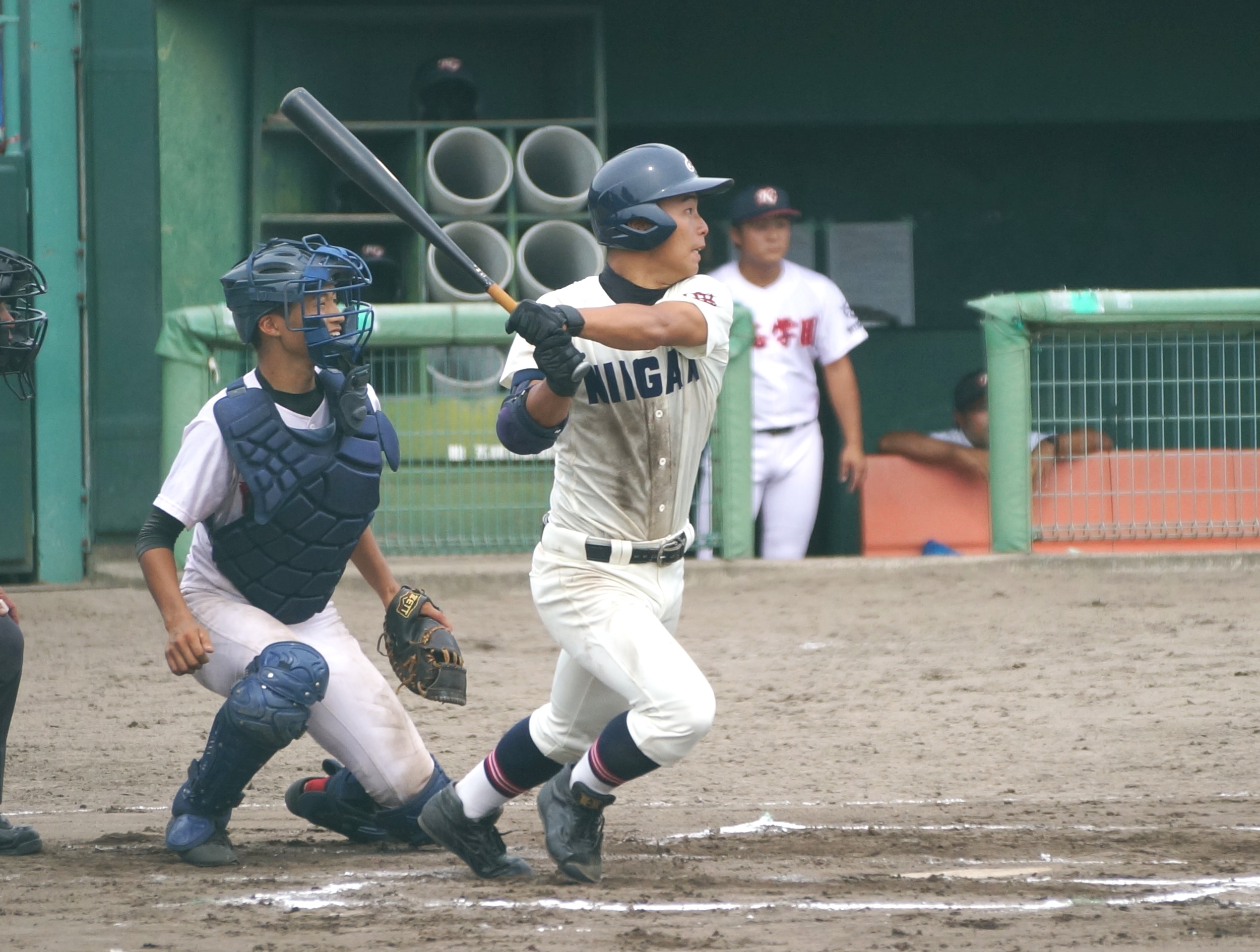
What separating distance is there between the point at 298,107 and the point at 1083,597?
447 centimetres

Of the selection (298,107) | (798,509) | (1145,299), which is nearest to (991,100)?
(1145,299)

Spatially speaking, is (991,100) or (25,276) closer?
(25,276)

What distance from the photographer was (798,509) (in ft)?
26.2

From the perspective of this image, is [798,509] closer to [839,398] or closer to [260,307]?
[839,398]

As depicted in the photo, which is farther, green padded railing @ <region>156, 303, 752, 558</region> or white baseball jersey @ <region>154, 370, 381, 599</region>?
green padded railing @ <region>156, 303, 752, 558</region>

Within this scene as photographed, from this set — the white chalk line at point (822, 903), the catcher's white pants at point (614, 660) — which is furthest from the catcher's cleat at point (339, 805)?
the catcher's white pants at point (614, 660)

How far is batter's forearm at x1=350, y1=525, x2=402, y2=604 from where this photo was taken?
13.3 ft

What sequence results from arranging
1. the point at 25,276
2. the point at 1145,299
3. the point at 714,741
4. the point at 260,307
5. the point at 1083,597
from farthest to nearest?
1. the point at 1145,299
2. the point at 1083,597
3. the point at 714,741
4. the point at 25,276
5. the point at 260,307

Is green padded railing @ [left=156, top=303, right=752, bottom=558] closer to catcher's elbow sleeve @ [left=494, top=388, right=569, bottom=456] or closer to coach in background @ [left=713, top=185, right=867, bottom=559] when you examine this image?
coach in background @ [left=713, top=185, right=867, bottom=559]

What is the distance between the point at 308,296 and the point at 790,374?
4.36m

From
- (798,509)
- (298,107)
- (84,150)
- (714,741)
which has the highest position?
(84,150)

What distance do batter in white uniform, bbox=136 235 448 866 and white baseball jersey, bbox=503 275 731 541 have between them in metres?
0.50

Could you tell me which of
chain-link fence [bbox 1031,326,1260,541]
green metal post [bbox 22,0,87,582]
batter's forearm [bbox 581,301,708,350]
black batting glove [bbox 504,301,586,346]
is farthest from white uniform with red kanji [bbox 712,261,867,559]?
black batting glove [bbox 504,301,586,346]

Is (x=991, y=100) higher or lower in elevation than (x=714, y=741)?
higher
